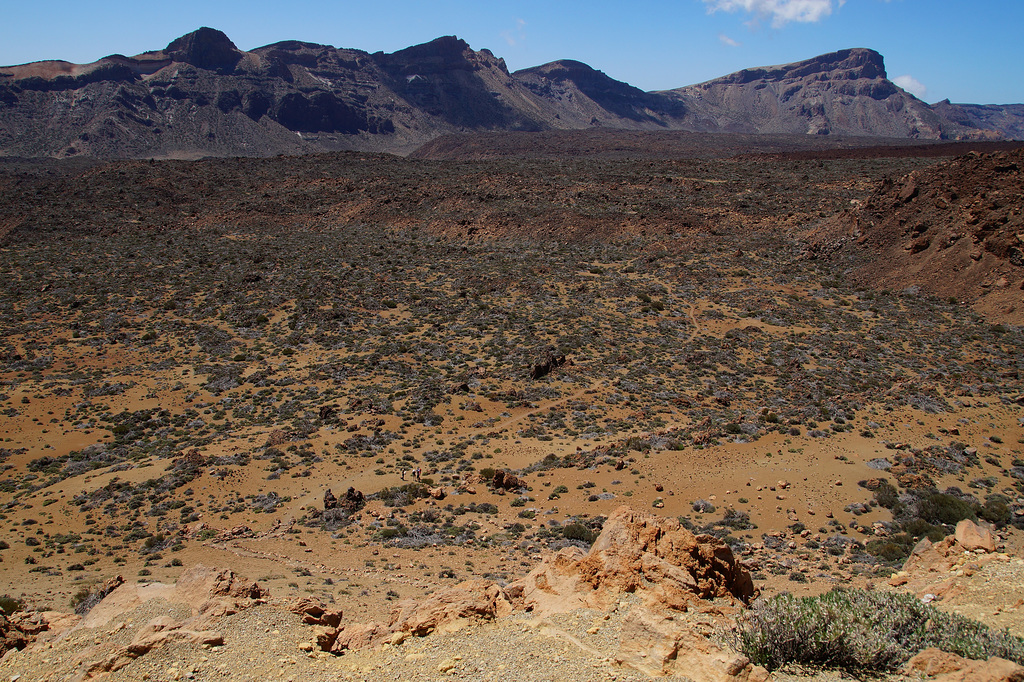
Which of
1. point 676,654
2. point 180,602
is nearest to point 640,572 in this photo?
point 676,654

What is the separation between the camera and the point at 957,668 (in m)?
5.72

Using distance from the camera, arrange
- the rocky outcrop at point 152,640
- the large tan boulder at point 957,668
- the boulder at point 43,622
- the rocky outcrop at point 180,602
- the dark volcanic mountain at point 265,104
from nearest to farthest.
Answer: the large tan boulder at point 957,668 < the rocky outcrop at point 152,640 < the rocky outcrop at point 180,602 < the boulder at point 43,622 < the dark volcanic mountain at point 265,104

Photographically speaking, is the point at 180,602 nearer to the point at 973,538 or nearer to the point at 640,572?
the point at 640,572

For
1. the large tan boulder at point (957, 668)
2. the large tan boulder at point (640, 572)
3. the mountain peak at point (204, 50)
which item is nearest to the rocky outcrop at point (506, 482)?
the large tan boulder at point (640, 572)

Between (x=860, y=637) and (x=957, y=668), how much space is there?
0.86 meters

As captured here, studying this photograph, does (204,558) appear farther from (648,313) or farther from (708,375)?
(648,313)

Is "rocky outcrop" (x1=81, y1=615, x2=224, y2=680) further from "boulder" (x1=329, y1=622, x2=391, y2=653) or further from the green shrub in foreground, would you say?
the green shrub in foreground

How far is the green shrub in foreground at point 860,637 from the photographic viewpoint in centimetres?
626

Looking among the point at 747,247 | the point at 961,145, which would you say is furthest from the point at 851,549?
the point at 961,145

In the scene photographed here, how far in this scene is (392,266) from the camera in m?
40.9

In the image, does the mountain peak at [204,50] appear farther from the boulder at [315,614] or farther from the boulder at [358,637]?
the boulder at [358,637]

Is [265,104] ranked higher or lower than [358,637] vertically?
higher

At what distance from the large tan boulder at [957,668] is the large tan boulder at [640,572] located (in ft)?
7.91

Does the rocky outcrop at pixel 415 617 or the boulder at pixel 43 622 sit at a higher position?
the rocky outcrop at pixel 415 617
